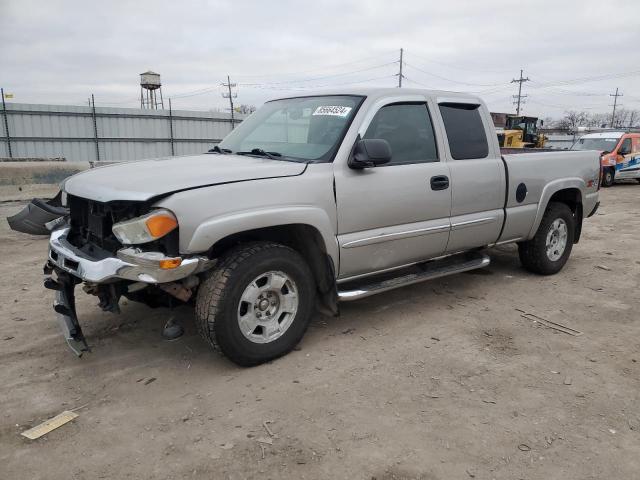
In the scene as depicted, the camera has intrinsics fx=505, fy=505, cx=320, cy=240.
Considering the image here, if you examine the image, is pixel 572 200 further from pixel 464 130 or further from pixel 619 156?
pixel 619 156

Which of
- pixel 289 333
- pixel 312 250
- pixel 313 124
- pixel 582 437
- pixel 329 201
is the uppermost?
pixel 313 124

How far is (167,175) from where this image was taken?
3301 mm

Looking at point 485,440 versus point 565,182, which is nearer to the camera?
point 485,440

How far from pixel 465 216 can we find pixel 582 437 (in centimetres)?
224

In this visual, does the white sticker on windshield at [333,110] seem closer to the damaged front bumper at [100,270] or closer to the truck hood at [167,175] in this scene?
Answer: the truck hood at [167,175]

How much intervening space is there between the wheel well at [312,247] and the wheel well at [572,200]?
3.25 metres

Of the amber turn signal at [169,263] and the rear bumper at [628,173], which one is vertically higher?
the amber turn signal at [169,263]

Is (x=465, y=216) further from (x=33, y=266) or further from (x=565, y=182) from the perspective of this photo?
(x=33, y=266)

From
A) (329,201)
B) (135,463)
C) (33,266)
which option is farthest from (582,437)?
(33,266)

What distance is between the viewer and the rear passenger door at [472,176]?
449 cm

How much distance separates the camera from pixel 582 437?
2.74 m

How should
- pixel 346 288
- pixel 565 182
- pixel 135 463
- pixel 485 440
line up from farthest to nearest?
pixel 565 182, pixel 346 288, pixel 485 440, pixel 135 463

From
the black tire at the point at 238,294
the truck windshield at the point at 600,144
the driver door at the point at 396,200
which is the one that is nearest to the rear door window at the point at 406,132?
the driver door at the point at 396,200

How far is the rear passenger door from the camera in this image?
4488mm
